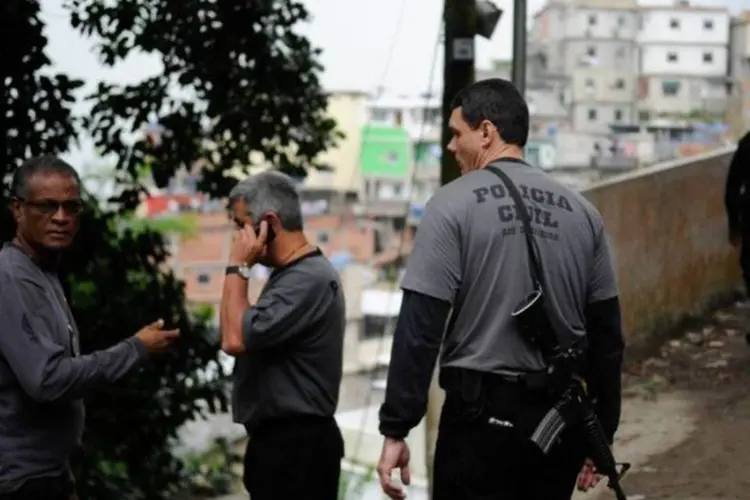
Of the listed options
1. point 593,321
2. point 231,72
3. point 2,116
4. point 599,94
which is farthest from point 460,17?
point 599,94

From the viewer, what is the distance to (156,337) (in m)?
4.70

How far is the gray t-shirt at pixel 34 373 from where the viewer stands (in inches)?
171

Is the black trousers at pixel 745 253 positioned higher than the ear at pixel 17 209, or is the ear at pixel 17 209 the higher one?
the ear at pixel 17 209

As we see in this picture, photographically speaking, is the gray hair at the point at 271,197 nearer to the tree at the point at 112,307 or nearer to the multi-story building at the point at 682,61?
the tree at the point at 112,307

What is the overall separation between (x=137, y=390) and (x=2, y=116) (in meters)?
2.13

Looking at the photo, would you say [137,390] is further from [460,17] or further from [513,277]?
[513,277]

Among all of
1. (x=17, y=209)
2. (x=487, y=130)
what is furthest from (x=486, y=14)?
(x=17, y=209)

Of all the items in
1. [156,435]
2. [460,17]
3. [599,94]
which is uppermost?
[460,17]

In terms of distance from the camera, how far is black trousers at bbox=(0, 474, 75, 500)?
14.4 ft

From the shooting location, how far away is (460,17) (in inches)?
406

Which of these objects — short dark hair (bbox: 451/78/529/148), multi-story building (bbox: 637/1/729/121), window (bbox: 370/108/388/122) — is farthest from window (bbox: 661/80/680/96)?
short dark hair (bbox: 451/78/529/148)

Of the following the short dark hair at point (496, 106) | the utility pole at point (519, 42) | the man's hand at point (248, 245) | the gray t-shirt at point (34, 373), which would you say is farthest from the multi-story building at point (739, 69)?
the gray t-shirt at point (34, 373)

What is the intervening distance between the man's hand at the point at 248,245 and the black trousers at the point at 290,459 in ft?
1.71

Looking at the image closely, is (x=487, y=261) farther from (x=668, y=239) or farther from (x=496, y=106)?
(x=668, y=239)
